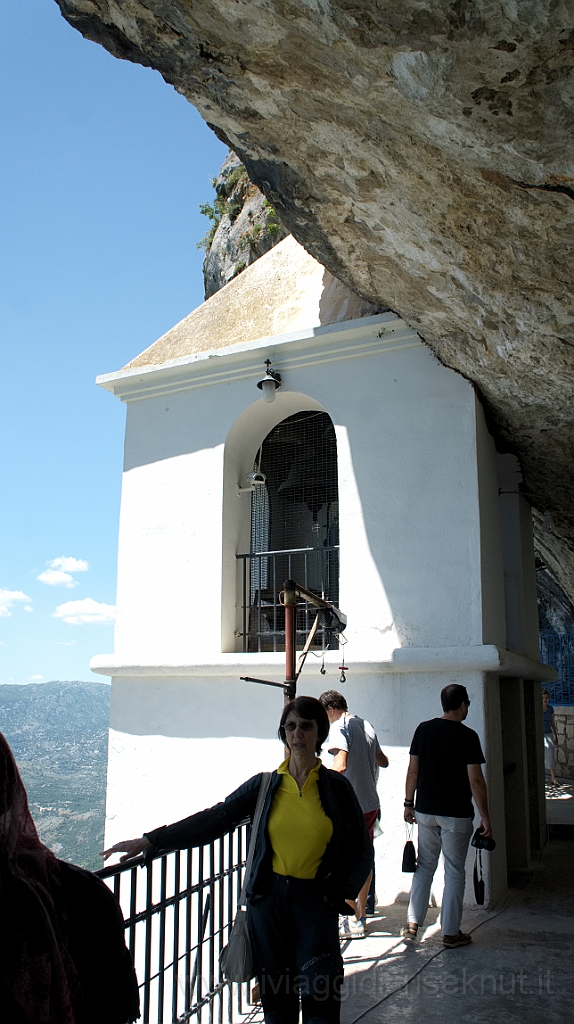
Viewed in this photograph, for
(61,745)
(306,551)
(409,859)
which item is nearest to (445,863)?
(409,859)

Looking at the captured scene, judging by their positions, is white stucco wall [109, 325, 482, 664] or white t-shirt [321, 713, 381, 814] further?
white stucco wall [109, 325, 482, 664]

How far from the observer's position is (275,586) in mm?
8125

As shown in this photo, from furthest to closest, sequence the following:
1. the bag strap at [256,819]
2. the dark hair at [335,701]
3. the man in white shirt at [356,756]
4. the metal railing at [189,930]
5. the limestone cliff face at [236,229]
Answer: the limestone cliff face at [236,229]
the dark hair at [335,701]
the man in white shirt at [356,756]
the bag strap at [256,819]
the metal railing at [189,930]

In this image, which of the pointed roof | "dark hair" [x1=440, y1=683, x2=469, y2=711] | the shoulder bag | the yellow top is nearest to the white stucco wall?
the pointed roof

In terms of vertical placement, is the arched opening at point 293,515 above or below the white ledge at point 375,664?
above

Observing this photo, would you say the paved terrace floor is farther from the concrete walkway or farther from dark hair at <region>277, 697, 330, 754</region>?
dark hair at <region>277, 697, 330, 754</region>

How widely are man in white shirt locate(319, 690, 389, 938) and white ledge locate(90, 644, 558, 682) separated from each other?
1074mm

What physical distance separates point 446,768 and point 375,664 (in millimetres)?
1614

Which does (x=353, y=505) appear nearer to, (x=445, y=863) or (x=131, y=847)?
(x=445, y=863)

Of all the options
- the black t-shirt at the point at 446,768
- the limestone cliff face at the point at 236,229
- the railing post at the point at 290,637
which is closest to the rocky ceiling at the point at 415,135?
the railing post at the point at 290,637

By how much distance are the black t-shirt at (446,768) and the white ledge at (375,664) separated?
46.3 inches

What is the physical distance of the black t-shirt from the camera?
5121 millimetres

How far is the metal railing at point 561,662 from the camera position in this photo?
61.1 feet

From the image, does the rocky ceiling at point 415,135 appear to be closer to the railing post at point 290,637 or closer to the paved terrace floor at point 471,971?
the railing post at point 290,637
